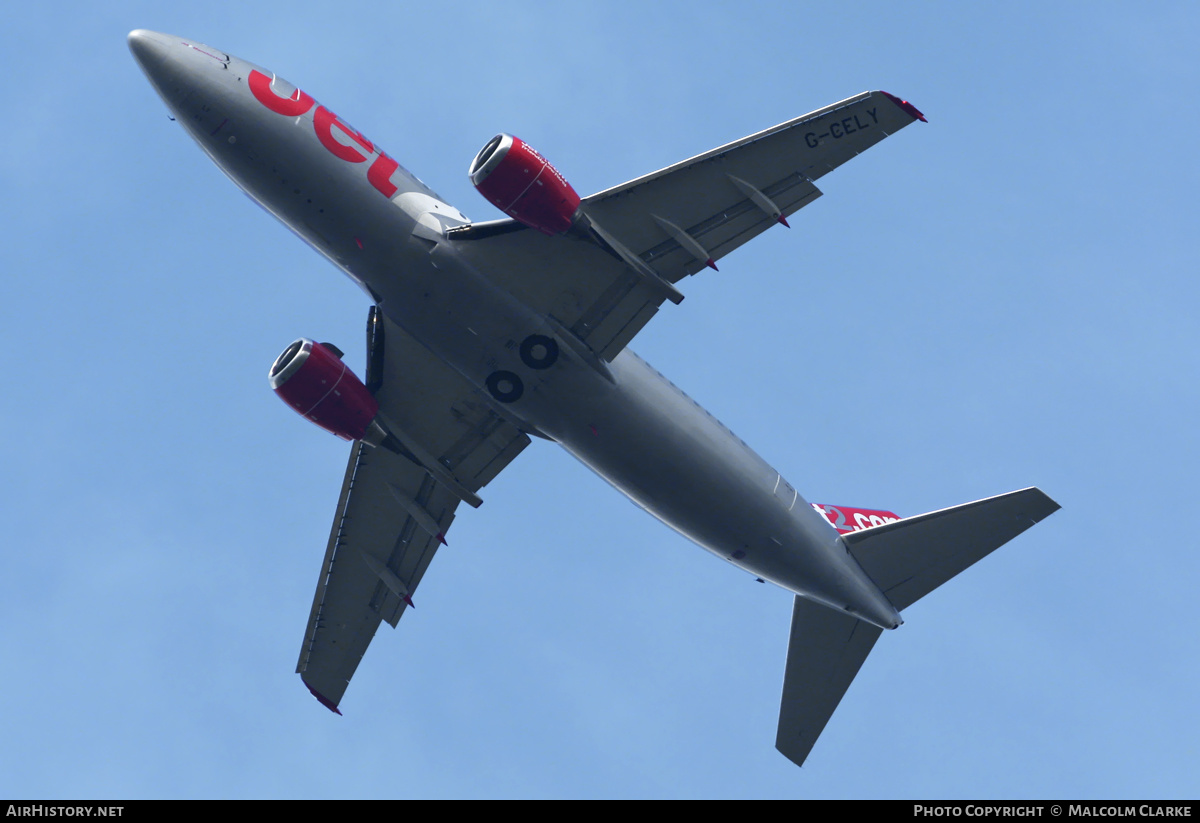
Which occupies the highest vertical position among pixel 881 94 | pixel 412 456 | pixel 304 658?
pixel 881 94

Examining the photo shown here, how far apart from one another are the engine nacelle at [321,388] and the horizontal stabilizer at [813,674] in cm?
1664

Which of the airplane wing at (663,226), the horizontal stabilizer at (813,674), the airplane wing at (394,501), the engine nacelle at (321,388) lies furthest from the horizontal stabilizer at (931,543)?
the engine nacelle at (321,388)

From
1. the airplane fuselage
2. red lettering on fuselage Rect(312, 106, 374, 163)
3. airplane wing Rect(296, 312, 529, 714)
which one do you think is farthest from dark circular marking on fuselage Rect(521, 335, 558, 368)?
red lettering on fuselage Rect(312, 106, 374, 163)

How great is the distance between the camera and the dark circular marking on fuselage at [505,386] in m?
39.8

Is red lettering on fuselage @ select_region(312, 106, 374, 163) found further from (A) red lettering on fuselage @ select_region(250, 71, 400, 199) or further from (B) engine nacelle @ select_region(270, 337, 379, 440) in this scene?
(B) engine nacelle @ select_region(270, 337, 379, 440)

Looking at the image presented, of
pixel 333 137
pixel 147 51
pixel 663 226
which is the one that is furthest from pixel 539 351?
pixel 147 51

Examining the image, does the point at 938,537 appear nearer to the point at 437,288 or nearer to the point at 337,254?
the point at 437,288

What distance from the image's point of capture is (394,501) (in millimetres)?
46062

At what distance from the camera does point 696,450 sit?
131ft

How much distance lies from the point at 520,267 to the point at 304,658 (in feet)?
60.5

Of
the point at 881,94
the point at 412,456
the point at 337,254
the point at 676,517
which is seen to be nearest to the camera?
the point at 881,94

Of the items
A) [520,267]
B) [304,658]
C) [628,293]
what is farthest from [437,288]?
[304,658]

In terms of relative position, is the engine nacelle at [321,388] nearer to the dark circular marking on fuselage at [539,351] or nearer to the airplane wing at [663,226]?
the dark circular marking on fuselage at [539,351]

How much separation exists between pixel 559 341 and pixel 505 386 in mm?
2323
